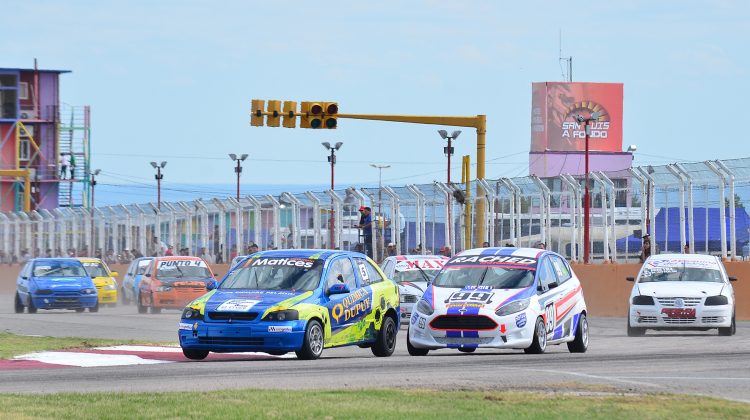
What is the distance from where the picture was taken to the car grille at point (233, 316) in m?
17.6

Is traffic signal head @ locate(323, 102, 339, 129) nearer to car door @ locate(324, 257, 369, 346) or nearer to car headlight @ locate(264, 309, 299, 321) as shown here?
car door @ locate(324, 257, 369, 346)

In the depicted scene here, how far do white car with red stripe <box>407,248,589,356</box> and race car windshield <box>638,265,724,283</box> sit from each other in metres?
6.58

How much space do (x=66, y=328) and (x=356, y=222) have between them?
14.2 meters

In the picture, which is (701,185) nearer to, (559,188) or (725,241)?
(725,241)

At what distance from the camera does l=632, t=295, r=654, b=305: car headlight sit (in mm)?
25766

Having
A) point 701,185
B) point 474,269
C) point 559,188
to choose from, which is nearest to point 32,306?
point 559,188

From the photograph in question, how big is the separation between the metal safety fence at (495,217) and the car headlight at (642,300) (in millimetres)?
5738

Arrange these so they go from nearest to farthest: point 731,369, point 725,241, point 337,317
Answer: point 731,369
point 337,317
point 725,241

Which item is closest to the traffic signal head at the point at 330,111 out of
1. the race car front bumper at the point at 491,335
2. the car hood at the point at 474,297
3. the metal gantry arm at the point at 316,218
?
the metal gantry arm at the point at 316,218

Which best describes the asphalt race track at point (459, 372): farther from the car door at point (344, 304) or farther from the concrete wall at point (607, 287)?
the concrete wall at point (607, 287)

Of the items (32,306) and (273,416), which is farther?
(32,306)

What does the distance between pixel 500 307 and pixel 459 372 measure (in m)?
3.24

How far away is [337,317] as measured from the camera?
18.5 m

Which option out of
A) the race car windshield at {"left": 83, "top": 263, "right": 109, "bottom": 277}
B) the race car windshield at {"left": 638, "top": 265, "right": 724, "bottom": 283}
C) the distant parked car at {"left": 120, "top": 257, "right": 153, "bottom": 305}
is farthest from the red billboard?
the race car windshield at {"left": 638, "top": 265, "right": 724, "bottom": 283}
